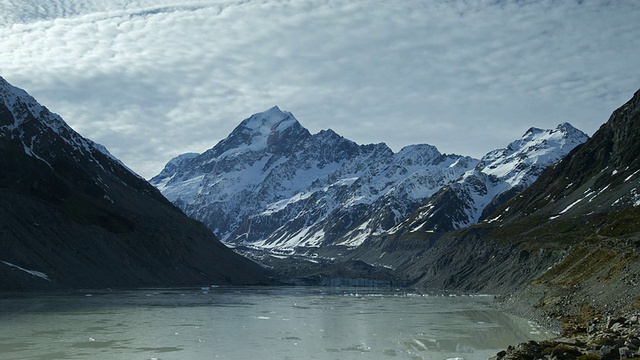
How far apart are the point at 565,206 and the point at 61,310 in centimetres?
15152

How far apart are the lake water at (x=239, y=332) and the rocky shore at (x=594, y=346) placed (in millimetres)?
8525

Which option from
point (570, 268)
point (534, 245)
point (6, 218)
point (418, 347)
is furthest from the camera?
point (534, 245)

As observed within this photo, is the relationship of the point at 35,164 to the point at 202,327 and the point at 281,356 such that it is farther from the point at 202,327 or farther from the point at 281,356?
the point at 281,356

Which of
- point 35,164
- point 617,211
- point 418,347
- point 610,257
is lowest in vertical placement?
point 418,347

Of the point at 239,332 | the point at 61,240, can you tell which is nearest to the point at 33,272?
the point at 61,240

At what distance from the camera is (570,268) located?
11062cm

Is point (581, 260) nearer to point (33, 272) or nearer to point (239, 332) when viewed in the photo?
point (239, 332)

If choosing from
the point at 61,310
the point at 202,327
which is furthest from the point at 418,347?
the point at 61,310

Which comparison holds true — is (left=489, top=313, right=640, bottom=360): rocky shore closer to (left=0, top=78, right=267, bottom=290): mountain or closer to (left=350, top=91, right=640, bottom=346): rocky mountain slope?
(left=350, top=91, right=640, bottom=346): rocky mountain slope

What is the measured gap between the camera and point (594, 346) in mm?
42906

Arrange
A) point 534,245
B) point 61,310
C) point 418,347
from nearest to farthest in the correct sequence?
point 418,347 → point 61,310 → point 534,245

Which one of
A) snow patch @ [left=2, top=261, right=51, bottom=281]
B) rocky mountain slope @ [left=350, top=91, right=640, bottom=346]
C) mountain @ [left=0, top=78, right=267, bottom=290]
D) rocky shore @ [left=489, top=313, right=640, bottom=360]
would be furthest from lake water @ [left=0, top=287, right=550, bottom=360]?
mountain @ [left=0, top=78, right=267, bottom=290]

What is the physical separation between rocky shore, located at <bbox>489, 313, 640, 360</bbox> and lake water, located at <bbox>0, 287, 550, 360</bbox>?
28.0 feet

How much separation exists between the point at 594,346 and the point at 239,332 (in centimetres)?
3922
